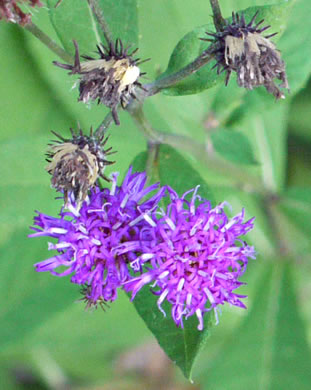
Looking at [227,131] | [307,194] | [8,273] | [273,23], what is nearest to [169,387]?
[8,273]

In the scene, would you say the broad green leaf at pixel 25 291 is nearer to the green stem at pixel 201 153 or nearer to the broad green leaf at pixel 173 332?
the green stem at pixel 201 153

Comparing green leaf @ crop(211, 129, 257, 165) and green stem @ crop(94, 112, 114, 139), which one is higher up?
green stem @ crop(94, 112, 114, 139)

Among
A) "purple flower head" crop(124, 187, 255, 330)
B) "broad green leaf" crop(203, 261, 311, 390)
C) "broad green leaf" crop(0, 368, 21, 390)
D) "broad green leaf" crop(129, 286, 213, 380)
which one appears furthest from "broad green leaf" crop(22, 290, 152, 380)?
"purple flower head" crop(124, 187, 255, 330)

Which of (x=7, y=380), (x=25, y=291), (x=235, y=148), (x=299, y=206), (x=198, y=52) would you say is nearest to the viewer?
(x=198, y=52)

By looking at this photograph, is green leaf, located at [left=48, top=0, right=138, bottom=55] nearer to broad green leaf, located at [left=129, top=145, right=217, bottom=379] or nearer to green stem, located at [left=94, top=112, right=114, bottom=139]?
green stem, located at [left=94, top=112, right=114, bottom=139]

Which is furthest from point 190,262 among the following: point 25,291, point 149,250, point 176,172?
point 25,291

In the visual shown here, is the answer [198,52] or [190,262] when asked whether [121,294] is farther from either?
[198,52]
